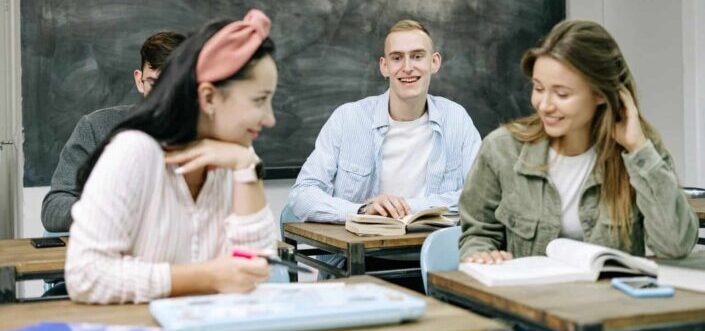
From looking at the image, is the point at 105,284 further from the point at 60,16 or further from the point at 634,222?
the point at 60,16

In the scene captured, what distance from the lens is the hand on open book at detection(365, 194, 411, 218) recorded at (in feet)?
10.7

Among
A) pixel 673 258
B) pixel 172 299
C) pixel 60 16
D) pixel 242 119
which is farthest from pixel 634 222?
pixel 60 16

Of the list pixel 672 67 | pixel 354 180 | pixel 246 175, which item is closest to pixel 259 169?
pixel 246 175

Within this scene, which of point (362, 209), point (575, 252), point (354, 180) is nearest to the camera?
point (575, 252)

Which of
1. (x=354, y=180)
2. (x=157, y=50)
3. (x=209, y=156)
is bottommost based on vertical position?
(x=354, y=180)

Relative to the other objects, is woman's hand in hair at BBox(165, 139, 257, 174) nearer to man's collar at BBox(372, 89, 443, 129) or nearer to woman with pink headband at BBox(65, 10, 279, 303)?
woman with pink headband at BBox(65, 10, 279, 303)

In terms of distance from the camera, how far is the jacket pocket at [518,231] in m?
2.35

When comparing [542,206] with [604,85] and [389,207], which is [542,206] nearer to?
[604,85]

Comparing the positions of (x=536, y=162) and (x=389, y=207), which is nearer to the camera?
(x=536, y=162)

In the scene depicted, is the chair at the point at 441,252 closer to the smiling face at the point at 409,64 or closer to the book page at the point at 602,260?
the book page at the point at 602,260

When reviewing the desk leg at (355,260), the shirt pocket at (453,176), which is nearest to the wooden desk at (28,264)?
the desk leg at (355,260)

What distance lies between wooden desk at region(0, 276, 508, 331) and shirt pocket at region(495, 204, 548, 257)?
2.50 ft

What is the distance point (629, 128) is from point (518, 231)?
1.32 ft

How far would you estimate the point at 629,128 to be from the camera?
2312 mm
